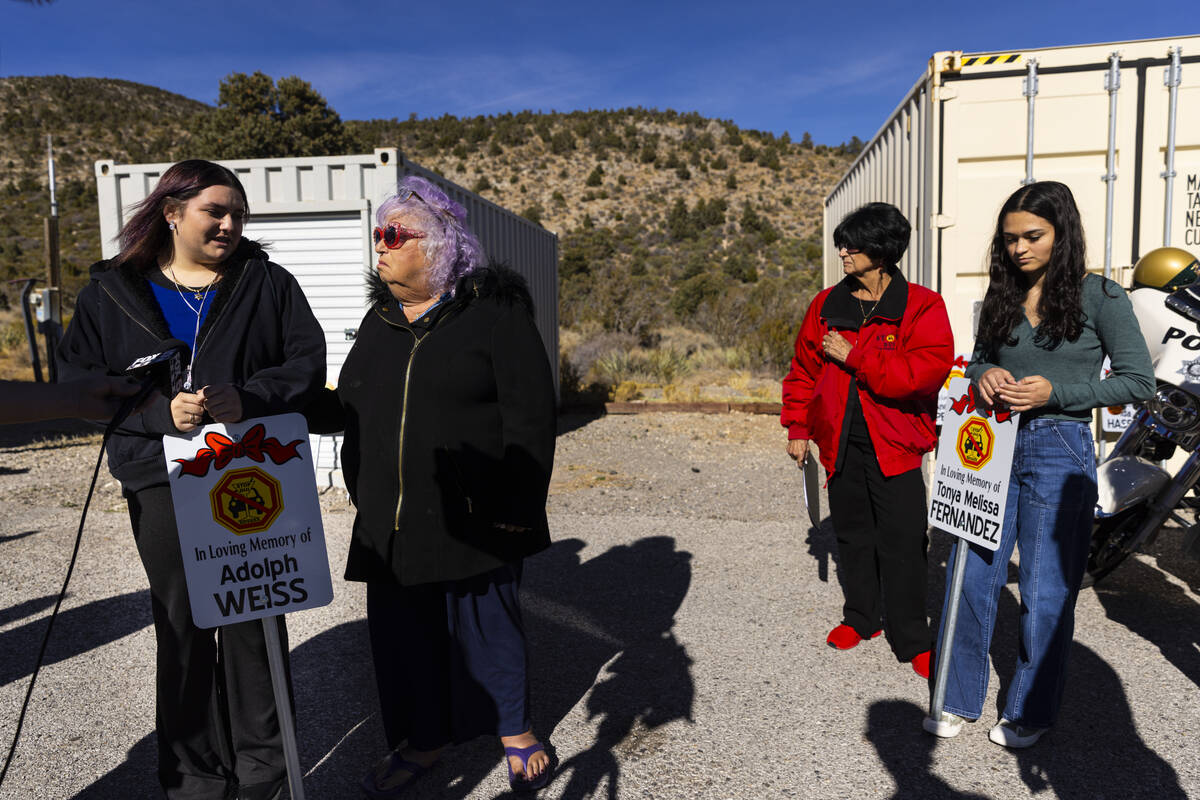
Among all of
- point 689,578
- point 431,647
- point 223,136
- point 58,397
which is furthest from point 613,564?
point 223,136

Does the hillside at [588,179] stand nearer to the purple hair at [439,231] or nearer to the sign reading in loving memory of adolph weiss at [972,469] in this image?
the sign reading in loving memory of adolph weiss at [972,469]

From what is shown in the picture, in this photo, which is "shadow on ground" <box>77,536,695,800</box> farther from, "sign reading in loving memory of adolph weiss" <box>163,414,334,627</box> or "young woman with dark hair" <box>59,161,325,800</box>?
"sign reading in loving memory of adolph weiss" <box>163,414,334,627</box>

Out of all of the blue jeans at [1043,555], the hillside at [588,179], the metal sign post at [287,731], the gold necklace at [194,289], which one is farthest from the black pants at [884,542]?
the hillside at [588,179]

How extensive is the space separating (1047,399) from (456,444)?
6.07 feet

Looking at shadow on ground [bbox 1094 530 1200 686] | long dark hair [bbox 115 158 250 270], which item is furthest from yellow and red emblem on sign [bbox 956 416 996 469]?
long dark hair [bbox 115 158 250 270]

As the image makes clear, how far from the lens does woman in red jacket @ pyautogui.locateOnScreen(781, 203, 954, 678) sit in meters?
3.43

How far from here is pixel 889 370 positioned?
3365 mm

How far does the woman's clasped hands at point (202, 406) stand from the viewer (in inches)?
82.2

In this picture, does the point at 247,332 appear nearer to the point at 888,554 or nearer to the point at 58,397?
the point at 58,397

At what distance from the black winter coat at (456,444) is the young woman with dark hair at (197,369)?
0.29m

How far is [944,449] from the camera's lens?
9.91ft

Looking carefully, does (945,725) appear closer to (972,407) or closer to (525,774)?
(972,407)

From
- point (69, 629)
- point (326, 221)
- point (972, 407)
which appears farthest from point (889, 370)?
point (326, 221)

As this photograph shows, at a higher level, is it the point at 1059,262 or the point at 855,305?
the point at 1059,262
